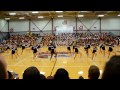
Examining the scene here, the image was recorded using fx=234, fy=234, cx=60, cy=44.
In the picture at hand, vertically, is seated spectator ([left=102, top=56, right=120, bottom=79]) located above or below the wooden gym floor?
above

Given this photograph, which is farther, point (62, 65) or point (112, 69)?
point (62, 65)

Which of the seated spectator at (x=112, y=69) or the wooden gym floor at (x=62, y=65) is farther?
the wooden gym floor at (x=62, y=65)

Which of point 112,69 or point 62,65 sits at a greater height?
point 112,69

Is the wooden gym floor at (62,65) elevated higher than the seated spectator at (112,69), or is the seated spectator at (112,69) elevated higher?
the seated spectator at (112,69)

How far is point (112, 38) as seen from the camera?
47000mm

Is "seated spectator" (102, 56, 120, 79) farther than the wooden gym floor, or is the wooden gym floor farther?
the wooden gym floor
